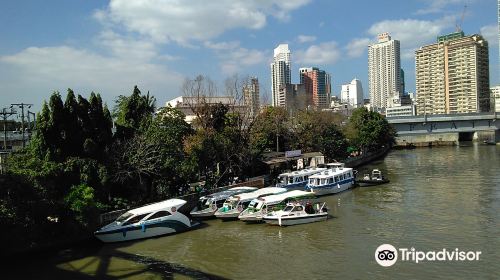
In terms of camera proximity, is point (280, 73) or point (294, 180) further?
point (280, 73)

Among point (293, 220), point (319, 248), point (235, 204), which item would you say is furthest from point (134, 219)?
point (319, 248)

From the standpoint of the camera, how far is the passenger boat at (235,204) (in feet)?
95.9

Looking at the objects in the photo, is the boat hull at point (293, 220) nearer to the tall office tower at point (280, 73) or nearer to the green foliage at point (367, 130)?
the green foliage at point (367, 130)

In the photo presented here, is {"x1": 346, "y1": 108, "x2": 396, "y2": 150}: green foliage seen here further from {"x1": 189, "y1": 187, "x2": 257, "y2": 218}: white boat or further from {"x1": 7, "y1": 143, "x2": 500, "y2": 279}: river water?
{"x1": 189, "y1": 187, "x2": 257, "y2": 218}: white boat

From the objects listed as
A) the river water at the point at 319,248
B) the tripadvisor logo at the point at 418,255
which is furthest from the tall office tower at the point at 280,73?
the tripadvisor logo at the point at 418,255

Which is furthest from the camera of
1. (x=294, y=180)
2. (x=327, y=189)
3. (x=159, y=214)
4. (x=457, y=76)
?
(x=457, y=76)

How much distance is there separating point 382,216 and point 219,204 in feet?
36.7

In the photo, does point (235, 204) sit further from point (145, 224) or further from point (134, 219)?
point (134, 219)

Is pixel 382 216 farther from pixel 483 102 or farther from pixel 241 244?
pixel 483 102

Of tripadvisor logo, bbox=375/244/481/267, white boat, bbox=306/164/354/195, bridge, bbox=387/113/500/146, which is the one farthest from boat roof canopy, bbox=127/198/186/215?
bridge, bbox=387/113/500/146

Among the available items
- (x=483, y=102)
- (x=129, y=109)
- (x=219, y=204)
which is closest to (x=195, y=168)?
(x=219, y=204)

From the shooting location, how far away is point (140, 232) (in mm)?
25109

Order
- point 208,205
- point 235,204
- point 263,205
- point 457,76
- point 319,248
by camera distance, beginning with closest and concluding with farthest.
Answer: point 319,248, point 263,205, point 235,204, point 208,205, point 457,76

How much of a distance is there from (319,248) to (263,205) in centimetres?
744
